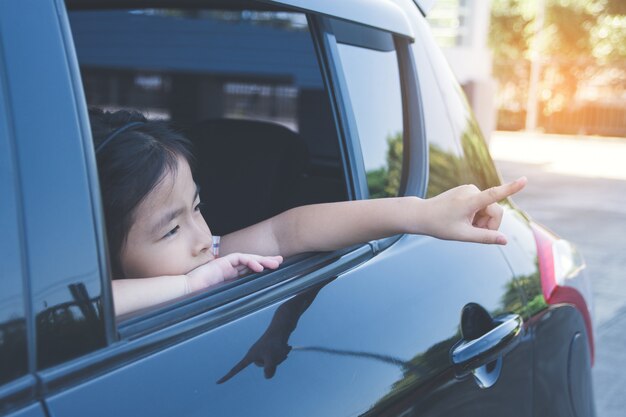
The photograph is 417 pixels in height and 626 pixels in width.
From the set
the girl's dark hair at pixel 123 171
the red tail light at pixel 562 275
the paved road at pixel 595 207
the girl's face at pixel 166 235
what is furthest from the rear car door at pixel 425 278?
the paved road at pixel 595 207

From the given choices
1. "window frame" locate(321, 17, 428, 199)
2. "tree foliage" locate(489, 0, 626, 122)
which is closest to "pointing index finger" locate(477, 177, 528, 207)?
"window frame" locate(321, 17, 428, 199)

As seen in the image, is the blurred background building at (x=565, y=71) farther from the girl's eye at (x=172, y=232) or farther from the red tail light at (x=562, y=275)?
the girl's eye at (x=172, y=232)

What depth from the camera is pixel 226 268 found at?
1371 mm

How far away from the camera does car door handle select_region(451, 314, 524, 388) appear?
4.89ft

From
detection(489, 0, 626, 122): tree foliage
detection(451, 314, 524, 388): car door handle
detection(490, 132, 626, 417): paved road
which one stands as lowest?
detection(490, 132, 626, 417): paved road

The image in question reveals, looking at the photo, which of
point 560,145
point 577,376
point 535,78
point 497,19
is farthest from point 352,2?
point 497,19

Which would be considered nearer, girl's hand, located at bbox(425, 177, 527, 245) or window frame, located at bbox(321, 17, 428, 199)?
girl's hand, located at bbox(425, 177, 527, 245)

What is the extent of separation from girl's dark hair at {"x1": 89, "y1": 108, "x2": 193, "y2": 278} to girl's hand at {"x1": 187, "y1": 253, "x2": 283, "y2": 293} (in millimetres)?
149

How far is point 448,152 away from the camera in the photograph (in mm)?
1881

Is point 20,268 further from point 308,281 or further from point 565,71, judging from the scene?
point 565,71

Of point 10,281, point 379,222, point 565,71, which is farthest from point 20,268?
point 565,71

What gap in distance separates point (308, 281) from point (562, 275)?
3.19ft

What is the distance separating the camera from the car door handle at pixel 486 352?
1490 mm

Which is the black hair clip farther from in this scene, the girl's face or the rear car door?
the rear car door
